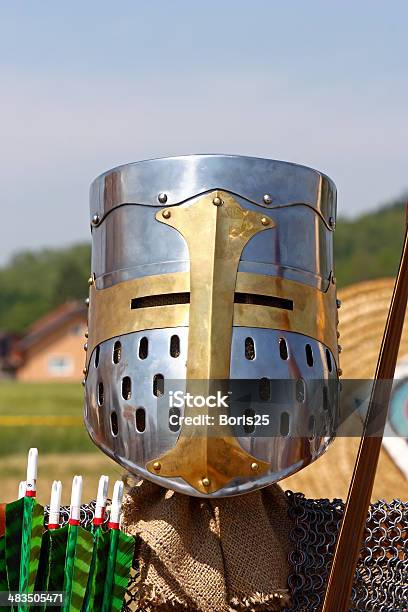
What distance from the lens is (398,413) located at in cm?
391

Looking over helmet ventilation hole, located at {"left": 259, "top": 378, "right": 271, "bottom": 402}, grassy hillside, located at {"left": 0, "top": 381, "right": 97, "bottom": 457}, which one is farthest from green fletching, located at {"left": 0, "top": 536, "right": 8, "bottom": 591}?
grassy hillside, located at {"left": 0, "top": 381, "right": 97, "bottom": 457}

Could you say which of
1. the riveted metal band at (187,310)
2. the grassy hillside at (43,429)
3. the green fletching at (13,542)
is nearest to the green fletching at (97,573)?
the green fletching at (13,542)

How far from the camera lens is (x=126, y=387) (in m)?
2.01

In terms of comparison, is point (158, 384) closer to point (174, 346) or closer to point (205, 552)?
point (174, 346)

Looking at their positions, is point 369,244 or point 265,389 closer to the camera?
point 265,389

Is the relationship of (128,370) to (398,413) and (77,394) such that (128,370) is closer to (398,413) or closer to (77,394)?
(398,413)

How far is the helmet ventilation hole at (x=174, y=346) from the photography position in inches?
77.9

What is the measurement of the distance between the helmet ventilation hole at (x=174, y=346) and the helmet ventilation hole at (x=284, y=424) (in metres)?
0.21

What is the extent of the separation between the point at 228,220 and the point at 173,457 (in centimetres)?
41

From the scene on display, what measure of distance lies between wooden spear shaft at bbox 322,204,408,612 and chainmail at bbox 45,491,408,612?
262 mm

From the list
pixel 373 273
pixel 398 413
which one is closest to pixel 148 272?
pixel 398 413

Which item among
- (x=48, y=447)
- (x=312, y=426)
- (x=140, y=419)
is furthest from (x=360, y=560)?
(x=48, y=447)

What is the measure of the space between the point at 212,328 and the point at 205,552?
396 millimetres

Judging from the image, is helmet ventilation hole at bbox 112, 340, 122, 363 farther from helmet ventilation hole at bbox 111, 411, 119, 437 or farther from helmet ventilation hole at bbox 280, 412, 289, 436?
helmet ventilation hole at bbox 280, 412, 289, 436
